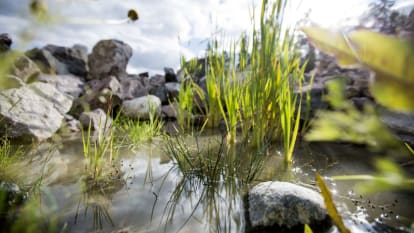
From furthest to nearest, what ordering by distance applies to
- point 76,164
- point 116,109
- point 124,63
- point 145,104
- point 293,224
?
point 124,63 < point 116,109 < point 145,104 < point 76,164 < point 293,224

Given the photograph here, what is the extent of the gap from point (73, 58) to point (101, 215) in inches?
272

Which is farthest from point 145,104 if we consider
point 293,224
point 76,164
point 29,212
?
point 293,224

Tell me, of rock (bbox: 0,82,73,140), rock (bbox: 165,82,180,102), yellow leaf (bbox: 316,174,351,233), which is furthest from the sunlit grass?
rock (bbox: 165,82,180,102)

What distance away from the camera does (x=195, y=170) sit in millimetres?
1266

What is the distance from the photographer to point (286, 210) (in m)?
0.86

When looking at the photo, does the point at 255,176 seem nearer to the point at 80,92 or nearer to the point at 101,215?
the point at 101,215

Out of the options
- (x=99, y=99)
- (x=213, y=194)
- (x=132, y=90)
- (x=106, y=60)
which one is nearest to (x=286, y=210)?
(x=213, y=194)

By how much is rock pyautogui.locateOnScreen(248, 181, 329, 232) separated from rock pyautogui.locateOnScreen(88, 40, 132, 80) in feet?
19.3

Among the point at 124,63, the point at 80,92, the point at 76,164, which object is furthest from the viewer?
the point at 124,63

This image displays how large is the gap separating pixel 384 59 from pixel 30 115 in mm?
2713

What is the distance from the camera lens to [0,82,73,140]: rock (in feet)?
6.86

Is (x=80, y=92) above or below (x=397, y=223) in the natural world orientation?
above

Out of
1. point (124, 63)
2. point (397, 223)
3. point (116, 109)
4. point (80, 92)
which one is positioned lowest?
point (397, 223)

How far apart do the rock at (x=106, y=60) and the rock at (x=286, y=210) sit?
19.3 feet
